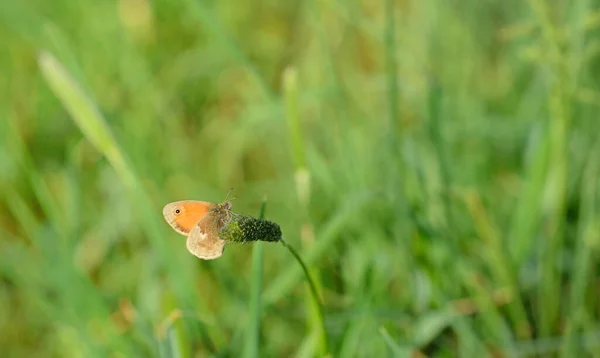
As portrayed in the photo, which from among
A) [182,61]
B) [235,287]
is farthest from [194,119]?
[235,287]

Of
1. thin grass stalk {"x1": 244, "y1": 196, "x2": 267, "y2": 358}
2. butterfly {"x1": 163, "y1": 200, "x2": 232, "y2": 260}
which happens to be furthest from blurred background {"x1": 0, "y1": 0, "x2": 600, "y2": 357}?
butterfly {"x1": 163, "y1": 200, "x2": 232, "y2": 260}

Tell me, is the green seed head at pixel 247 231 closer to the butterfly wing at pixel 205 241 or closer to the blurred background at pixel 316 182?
the butterfly wing at pixel 205 241

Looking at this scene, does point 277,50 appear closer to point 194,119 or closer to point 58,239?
point 194,119

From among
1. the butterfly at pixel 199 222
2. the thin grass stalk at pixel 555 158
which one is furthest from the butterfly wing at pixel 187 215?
the thin grass stalk at pixel 555 158

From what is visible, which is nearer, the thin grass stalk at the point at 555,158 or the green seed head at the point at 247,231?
the green seed head at the point at 247,231

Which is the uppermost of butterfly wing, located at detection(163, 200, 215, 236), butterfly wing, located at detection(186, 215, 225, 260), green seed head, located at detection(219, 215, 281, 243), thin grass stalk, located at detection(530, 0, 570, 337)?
thin grass stalk, located at detection(530, 0, 570, 337)

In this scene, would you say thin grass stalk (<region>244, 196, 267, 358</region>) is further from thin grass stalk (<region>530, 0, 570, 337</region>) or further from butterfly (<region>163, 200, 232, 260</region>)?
thin grass stalk (<region>530, 0, 570, 337</region>)
